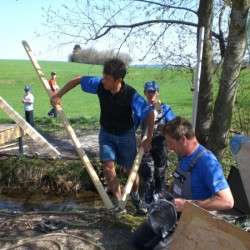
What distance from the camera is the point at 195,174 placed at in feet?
10.8

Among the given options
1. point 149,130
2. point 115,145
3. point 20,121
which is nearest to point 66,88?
point 115,145

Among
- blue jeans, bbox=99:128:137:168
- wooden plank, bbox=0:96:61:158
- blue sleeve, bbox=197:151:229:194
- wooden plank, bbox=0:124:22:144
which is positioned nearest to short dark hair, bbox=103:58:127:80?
blue jeans, bbox=99:128:137:168

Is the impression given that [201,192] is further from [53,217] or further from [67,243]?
[53,217]

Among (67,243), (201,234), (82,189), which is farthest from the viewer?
(82,189)

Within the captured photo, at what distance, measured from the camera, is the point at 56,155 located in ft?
25.8

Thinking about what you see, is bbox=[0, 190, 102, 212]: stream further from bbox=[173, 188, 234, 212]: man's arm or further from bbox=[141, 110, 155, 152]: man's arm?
bbox=[173, 188, 234, 212]: man's arm

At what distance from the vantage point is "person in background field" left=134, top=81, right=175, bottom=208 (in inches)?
212

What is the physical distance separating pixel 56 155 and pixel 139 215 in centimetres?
307

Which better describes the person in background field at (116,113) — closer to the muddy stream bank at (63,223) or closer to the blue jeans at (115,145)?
the blue jeans at (115,145)

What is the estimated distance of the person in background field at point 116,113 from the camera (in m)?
4.69

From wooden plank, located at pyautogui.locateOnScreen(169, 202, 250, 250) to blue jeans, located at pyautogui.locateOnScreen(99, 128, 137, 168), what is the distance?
76.1 inches

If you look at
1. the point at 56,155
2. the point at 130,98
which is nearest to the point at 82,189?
the point at 56,155

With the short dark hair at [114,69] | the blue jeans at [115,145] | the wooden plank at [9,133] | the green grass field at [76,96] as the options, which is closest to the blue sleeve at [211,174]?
the short dark hair at [114,69]

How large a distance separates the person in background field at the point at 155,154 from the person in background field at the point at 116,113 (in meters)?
0.34
